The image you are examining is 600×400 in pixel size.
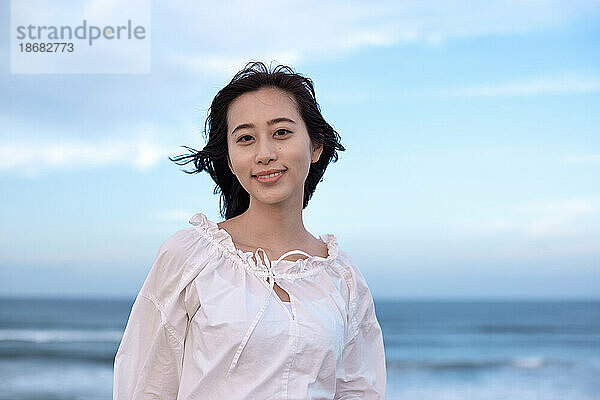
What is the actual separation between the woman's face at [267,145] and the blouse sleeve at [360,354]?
360mm

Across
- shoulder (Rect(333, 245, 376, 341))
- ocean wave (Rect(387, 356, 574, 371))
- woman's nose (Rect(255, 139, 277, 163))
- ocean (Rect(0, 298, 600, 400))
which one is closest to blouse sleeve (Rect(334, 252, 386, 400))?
shoulder (Rect(333, 245, 376, 341))

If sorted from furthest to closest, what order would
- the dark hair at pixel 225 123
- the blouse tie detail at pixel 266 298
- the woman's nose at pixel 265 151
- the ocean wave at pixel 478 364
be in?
1. the ocean wave at pixel 478 364
2. the dark hair at pixel 225 123
3. the woman's nose at pixel 265 151
4. the blouse tie detail at pixel 266 298

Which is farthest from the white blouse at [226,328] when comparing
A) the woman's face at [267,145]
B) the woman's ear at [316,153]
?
the woman's ear at [316,153]

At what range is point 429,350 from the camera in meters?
13.5

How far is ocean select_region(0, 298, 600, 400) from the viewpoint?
10.6 m

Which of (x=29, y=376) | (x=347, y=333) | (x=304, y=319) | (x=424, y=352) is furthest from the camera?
(x=424, y=352)

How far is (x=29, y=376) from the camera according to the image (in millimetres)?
11211

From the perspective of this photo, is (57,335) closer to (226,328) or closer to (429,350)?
(429,350)

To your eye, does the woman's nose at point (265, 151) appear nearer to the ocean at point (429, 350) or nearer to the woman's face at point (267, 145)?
the woman's face at point (267, 145)

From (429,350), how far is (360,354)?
11.7 m

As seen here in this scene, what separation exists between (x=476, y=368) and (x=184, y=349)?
10876mm

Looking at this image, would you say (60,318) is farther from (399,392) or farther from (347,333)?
(347,333)

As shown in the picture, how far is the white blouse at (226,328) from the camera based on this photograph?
183 centimetres

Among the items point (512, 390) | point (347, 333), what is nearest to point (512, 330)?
point (512, 390)
